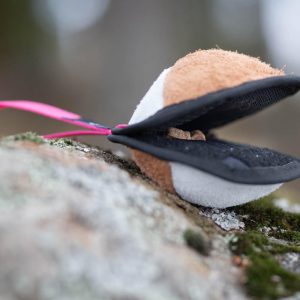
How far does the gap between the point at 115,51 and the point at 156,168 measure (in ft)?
12.6

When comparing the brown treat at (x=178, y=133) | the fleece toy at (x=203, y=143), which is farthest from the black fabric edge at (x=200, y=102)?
the brown treat at (x=178, y=133)

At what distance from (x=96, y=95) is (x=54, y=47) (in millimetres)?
1179

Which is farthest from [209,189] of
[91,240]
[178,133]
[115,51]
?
[115,51]

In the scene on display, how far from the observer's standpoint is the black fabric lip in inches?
39.9

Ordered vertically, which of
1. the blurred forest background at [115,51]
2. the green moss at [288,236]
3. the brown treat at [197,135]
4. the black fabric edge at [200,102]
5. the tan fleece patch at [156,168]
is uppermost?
the blurred forest background at [115,51]

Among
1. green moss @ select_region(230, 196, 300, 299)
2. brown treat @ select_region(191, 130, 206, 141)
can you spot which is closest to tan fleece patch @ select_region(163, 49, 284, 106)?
brown treat @ select_region(191, 130, 206, 141)

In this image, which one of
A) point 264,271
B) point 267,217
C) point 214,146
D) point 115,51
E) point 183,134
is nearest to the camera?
point 264,271

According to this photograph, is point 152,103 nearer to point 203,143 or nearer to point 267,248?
point 203,143

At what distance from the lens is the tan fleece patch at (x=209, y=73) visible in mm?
1033

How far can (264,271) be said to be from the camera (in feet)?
2.82

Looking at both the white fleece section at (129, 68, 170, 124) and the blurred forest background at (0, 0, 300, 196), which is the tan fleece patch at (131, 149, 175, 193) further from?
the blurred forest background at (0, 0, 300, 196)

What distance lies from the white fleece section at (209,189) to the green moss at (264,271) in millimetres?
124

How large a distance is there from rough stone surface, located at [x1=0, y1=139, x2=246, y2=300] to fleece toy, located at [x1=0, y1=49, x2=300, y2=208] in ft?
0.40

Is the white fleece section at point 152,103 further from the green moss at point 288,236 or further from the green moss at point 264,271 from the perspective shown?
the green moss at point 288,236
